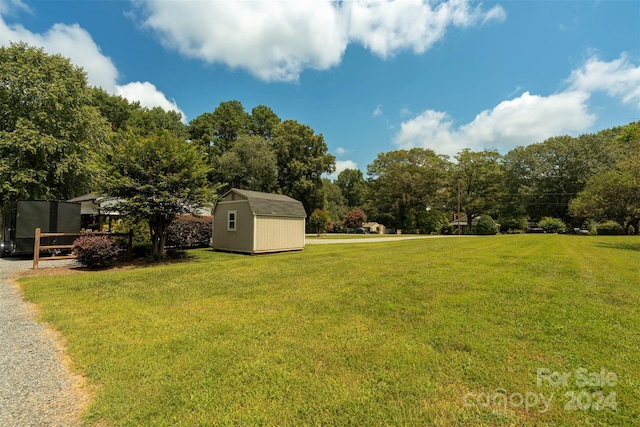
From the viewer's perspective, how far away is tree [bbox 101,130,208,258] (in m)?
9.67

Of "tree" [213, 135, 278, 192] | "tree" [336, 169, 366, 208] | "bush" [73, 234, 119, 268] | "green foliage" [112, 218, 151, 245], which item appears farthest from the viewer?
"tree" [336, 169, 366, 208]

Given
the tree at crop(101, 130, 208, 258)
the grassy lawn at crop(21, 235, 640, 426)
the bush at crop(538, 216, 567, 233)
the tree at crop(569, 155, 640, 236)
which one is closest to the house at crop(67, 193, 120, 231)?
the tree at crop(101, 130, 208, 258)

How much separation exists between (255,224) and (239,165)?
801 inches

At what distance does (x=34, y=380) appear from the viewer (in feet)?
8.98

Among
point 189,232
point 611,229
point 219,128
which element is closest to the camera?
point 189,232

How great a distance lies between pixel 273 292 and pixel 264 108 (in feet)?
141

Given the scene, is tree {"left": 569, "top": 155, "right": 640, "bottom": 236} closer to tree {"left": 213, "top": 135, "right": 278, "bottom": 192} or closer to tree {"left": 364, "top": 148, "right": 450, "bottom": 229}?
tree {"left": 364, "top": 148, "right": 450, "bottom": 229}

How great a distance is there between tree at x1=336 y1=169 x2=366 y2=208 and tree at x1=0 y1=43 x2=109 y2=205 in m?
60.0

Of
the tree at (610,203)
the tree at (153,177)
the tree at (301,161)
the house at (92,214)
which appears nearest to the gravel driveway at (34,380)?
the tree at (153,177)

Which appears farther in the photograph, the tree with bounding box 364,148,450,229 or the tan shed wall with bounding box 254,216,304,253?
the tree with bounding box 364,148,450,229

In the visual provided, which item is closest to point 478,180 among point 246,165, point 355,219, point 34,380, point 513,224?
point 513,224

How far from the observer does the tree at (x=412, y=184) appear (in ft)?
142

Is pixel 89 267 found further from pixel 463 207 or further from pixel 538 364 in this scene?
pixel 463 207

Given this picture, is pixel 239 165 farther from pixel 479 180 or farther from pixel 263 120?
pixel 479 180
